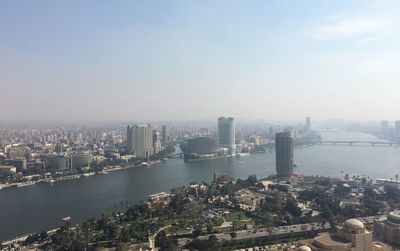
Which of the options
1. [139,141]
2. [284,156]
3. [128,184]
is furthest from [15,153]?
[284,156]

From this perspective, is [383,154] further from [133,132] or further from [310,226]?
[310,226]

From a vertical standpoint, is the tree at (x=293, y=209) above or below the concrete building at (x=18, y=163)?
below

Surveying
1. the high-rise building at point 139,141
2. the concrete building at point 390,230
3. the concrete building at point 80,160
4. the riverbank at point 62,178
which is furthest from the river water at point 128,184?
the concrete building at point 390,230

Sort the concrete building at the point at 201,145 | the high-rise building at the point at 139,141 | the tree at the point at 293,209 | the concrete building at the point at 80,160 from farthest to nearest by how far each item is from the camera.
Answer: the concrete building at the point at 201,145 → the high-rise building at the point at 139,141 → the concrete building at the point at 80,160 → the tree at the point at 293,209

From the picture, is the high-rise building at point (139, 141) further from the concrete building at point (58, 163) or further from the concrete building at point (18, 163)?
the concrete building at point (18, 163)

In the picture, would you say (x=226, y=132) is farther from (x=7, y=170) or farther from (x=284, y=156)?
(x=7, y=170)

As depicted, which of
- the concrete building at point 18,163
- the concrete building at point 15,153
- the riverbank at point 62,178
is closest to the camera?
the riverbank at point 62,178
